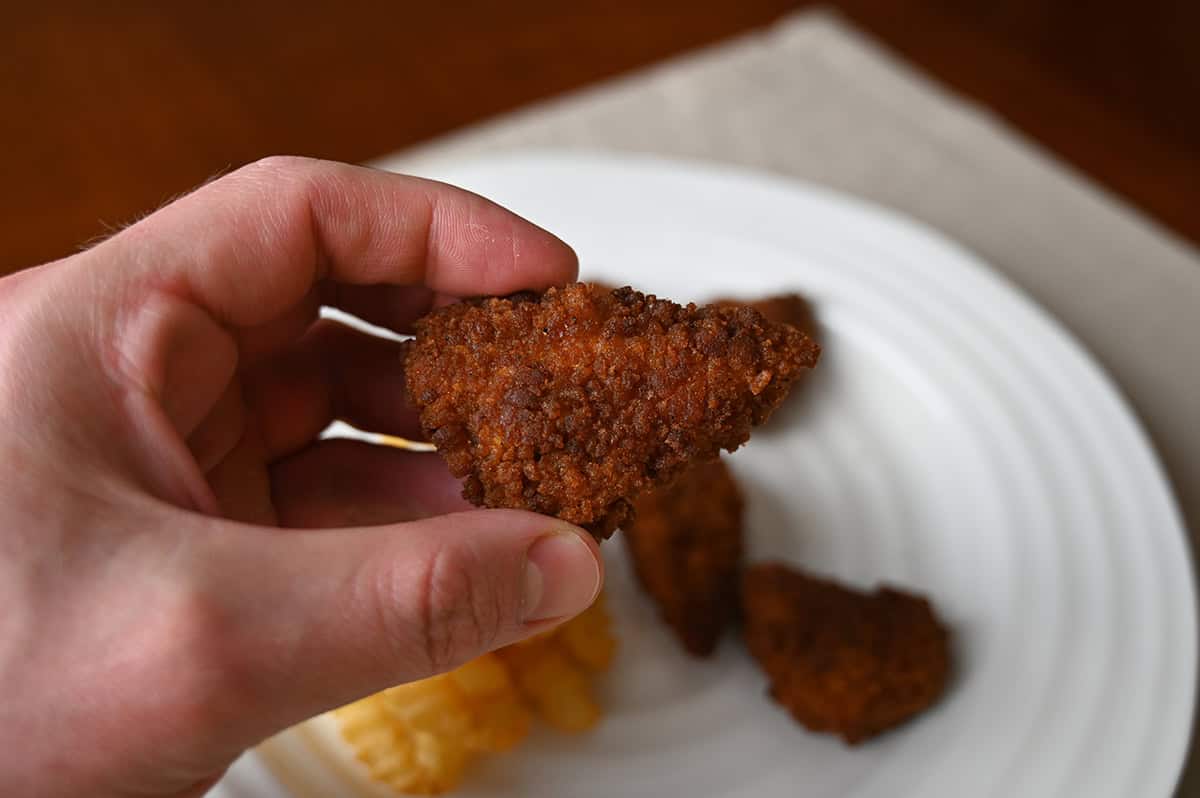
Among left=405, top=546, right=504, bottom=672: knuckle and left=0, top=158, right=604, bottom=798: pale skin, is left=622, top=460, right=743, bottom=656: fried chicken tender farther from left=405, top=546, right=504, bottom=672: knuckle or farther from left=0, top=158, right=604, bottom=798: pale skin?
left=405, top=546, right=504, bottom=672: knuckle

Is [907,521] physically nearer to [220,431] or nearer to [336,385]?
[336,385]

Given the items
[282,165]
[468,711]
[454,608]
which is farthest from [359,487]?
[454,608]

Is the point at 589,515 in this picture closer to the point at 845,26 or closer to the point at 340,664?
the point at 340,664

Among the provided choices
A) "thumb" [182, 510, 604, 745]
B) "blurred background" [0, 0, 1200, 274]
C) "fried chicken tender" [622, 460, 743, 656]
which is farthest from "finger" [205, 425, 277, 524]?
"blurred background" [0, 0, 1200, 274]

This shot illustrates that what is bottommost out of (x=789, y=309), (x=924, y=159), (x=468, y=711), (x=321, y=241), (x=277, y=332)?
(x=468, y=711)

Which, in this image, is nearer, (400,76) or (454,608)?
(454,608)

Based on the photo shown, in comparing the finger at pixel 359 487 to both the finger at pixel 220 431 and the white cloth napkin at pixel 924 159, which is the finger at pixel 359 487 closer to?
the finger at pixel 220 431

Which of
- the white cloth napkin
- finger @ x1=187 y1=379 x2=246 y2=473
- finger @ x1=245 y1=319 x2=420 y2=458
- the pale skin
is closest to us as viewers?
the pale skin
